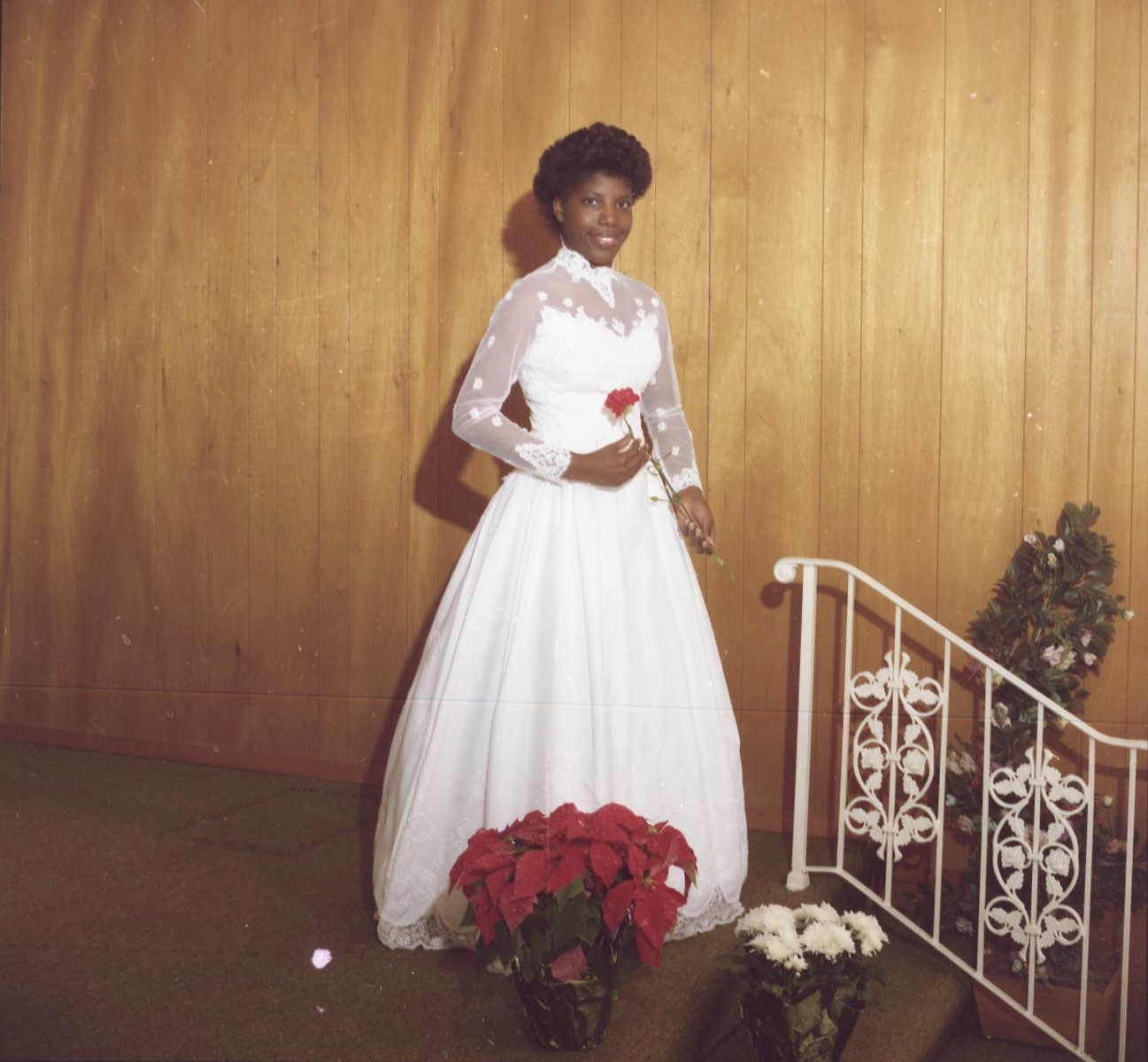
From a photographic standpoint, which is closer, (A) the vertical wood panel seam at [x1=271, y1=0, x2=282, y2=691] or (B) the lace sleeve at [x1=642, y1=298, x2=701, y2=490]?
(B) the lace sleeve at [x1=642, y1=298, x2=701, y2=490]

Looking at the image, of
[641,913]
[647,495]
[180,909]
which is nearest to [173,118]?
[647,495]

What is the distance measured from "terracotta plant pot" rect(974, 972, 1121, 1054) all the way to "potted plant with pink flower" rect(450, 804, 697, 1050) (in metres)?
1.18

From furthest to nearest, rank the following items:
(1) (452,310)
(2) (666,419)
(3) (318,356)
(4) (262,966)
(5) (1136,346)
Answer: (3) (318,356) → (1) (452,310) → (5) (1136,346) → (2) (666,419) → (4) (262,966)

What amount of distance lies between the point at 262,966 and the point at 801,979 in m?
0.95

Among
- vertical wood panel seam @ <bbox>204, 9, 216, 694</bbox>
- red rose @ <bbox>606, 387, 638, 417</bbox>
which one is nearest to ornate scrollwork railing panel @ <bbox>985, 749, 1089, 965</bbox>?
red rose @ <bbox>606, 387, 638, 417</bbox>

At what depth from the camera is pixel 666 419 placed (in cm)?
260

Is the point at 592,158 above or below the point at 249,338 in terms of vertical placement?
above

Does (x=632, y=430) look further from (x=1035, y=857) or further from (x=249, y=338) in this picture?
(x=249, y=338)

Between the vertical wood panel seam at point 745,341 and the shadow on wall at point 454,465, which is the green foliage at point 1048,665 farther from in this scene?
the shadow on wall at point 454,465

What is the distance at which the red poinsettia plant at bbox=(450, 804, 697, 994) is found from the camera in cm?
182

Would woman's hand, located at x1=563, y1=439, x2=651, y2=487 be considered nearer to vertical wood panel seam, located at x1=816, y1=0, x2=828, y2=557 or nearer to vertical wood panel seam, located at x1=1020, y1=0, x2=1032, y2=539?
Answer: vertical wood panel seam, located at x1=816, y1=0, x2=828, y2=557

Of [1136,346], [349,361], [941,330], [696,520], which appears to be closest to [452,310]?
[349,361]

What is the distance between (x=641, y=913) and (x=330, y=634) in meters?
1.87

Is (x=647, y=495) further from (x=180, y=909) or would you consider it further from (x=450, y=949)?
(x=180, y=909)
